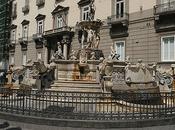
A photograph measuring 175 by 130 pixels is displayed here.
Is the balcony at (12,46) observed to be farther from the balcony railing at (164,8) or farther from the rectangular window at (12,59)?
the balcony railing at (164,8)

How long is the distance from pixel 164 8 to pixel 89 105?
14.9 meters

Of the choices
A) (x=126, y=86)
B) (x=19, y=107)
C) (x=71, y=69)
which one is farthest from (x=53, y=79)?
(x=19, y=107)

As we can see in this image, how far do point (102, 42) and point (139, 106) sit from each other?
19.1 meters

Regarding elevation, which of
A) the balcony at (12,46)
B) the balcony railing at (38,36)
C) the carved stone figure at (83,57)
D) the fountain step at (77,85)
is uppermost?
the balcony railing at (38,36)

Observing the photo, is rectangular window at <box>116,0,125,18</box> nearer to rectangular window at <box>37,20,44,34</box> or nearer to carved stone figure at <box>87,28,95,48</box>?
carved stone figure at <box>87,28,95,48</box>

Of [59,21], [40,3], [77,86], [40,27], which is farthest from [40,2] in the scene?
[77,86]

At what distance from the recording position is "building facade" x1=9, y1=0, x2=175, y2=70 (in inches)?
910

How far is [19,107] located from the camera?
1010 cm

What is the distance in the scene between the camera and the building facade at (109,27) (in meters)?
23.1

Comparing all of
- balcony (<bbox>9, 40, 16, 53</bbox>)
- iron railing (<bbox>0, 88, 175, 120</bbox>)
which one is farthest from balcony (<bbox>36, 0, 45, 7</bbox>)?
iron railing (<bbox>0, 88, 175, 120</bbox>)

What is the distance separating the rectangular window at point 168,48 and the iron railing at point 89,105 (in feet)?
41.3

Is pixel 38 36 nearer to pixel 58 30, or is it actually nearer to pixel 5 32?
pixel 58 30

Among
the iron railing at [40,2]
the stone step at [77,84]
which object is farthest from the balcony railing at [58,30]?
the stone step at [77,84]

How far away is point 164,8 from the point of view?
2284 cm
